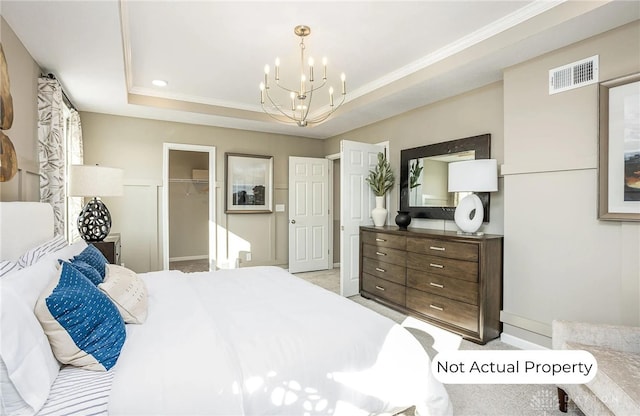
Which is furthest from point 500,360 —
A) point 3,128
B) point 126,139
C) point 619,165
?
point 126,139

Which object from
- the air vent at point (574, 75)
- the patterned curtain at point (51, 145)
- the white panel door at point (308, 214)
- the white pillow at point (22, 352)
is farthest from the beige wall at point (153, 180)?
the air vent at point (574, 75)

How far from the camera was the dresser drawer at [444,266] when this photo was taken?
111 inches

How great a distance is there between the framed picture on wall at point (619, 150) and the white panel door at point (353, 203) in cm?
250

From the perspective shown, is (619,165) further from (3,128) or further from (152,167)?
(152,167)

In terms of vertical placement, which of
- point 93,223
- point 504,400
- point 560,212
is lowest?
point 504,400

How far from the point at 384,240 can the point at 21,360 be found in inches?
129

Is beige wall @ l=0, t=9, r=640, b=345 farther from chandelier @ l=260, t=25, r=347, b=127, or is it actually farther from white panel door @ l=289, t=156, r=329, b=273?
white panel door @ l=289, t=156, r=329, b=273

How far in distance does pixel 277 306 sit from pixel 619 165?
8.02ft

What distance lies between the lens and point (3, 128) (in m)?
1.94

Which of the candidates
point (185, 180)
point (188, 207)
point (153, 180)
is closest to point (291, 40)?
point (153, 180)

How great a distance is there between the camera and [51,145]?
2797mm

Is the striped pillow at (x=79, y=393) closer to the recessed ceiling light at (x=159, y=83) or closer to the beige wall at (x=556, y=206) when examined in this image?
the beige wall at (x=556, y=206)

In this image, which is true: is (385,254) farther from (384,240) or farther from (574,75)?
(574,75)

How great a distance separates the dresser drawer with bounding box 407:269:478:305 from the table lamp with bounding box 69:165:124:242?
3.22 m
